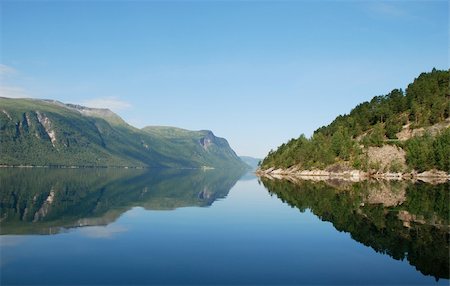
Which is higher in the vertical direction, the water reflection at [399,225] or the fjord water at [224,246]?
the water reflection at [399,225]

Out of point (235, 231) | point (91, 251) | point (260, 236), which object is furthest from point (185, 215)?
point (91, 251)

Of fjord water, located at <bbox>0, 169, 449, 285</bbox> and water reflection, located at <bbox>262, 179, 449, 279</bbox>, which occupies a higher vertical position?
water reflection, located at <bbox>262, 179, 449, 279</bbox>

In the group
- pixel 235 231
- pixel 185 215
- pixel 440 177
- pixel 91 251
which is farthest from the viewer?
pixel 440 177

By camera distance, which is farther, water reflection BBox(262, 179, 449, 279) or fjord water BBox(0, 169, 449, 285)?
water reflection BBox(262, 179, 449, 279)

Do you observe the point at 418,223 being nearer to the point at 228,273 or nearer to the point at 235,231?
the point at 235,231

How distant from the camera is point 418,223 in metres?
51.8

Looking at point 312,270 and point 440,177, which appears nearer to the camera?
point 312,270

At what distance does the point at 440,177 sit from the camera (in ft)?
552

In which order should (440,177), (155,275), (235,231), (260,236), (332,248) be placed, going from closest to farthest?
(155,275) < (332,248) < (260,236) < (235,231) < (440,177)

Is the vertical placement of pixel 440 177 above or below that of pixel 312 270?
above

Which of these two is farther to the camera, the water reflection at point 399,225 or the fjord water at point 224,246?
the water reflection at point 399,225

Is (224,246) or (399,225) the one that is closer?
(224,246)

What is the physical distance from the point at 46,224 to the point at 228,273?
104 ft

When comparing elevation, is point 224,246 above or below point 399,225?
below
